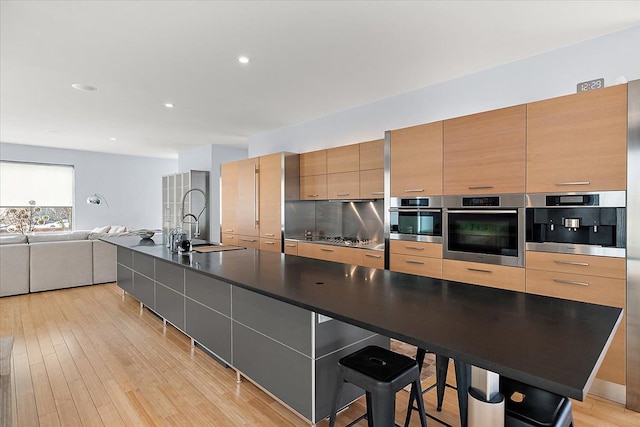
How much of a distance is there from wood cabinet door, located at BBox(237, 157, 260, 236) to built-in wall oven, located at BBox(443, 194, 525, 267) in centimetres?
314

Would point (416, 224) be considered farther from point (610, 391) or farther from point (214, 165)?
point (214, 165)

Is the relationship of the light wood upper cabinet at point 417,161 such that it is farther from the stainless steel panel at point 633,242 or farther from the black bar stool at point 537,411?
the black bar stool at point 537,411

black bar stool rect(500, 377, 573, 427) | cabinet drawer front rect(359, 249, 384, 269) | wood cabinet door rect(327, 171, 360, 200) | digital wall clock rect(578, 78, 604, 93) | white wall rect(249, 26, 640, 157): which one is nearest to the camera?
black bar stool rect(500, 377, 573, 427)

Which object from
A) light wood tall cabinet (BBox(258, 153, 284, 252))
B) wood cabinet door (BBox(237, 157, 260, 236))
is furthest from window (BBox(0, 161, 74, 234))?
light wood tall cabinet (BBox(258, 153, 284, 252))

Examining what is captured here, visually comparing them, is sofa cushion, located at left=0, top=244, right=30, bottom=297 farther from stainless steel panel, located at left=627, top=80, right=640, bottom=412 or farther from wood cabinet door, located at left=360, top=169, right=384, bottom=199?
stainless steel panel, located at left=627, top=80, right=640, bottom=412

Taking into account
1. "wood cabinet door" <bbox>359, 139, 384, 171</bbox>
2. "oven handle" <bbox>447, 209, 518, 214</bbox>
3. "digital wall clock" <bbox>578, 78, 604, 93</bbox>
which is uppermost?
"digital wall clock" <bbox>578, 78, 604, 93</bbox>

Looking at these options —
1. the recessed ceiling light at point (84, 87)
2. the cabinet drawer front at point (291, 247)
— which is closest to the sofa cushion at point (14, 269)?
the recessed ceiling light at point (84, 87)

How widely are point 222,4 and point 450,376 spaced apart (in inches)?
123

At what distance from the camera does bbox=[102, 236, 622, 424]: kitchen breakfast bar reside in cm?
98

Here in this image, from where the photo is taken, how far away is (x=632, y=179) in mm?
2113

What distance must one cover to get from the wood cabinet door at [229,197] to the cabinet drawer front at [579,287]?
14.8 feet

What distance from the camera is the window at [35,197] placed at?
7352 mm

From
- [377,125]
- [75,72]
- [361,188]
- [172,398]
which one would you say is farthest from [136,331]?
[377,125]

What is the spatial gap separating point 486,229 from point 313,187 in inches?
96.2
